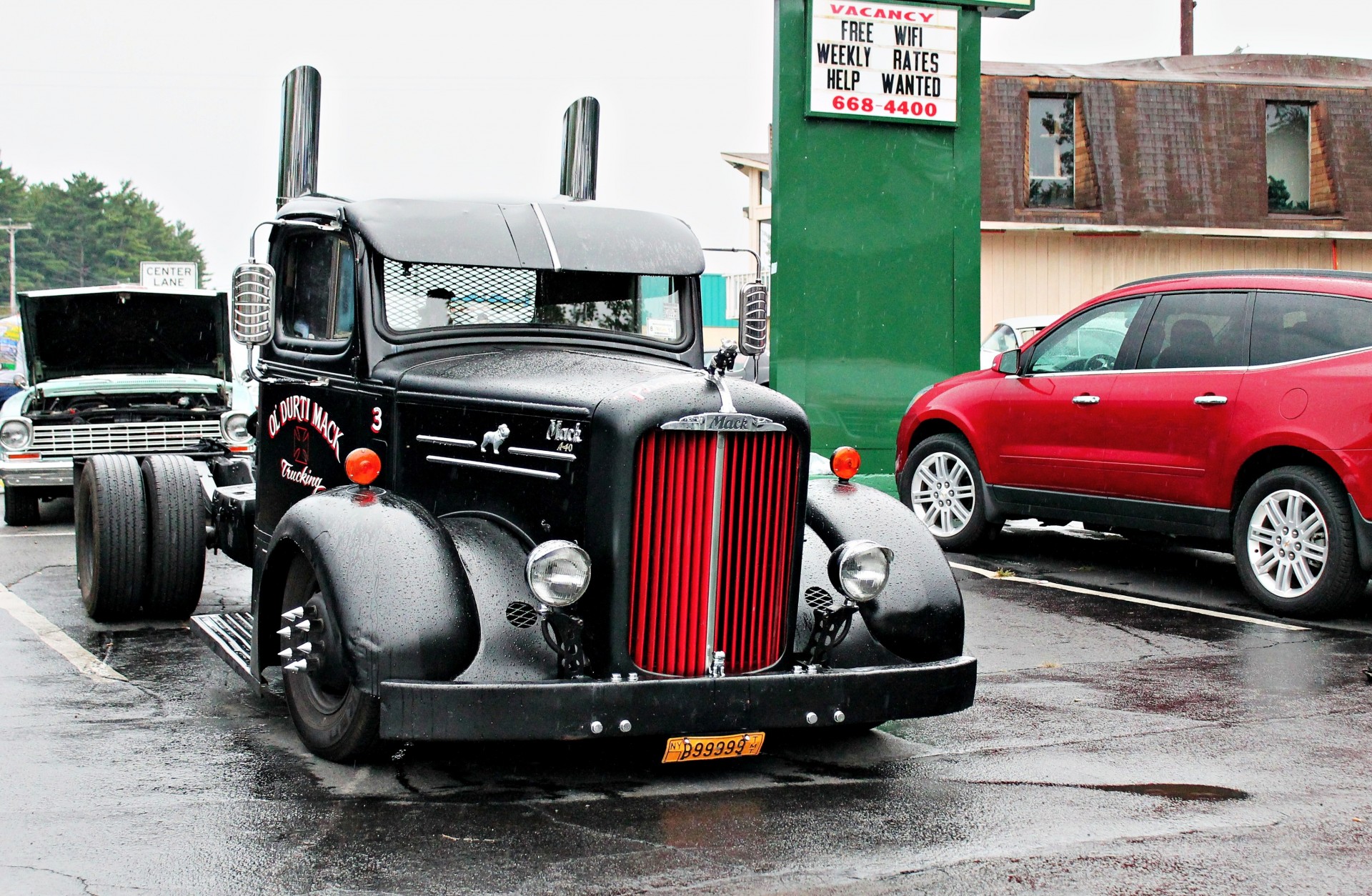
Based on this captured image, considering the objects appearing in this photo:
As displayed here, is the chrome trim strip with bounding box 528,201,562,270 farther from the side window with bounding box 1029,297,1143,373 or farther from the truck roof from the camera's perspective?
the side window with bounding box 1029,297,1143,373

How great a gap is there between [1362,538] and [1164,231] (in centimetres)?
1959

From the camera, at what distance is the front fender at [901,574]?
215 inches

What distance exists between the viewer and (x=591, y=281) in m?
6.49

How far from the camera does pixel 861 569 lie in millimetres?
5406

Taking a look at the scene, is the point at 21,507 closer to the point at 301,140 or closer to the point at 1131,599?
the point at 301,140

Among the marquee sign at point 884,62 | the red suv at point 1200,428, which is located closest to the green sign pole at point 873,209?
the marquee sign at point 884,62

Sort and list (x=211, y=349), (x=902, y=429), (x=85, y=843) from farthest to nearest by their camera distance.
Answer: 1. (x=211, y=349)
2. (x=902, y=429)
3. (x=85, y=843)

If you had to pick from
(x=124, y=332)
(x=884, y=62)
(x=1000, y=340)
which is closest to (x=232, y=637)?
(x=124, y=332)

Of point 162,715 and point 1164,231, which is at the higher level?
point 1164,231

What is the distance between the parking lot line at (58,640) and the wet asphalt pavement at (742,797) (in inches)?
3.8

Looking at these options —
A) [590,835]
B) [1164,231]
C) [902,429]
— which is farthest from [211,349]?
[1164,231]

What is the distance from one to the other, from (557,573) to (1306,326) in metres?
5.72

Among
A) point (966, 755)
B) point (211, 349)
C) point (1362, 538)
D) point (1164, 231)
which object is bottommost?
point (966, 755)

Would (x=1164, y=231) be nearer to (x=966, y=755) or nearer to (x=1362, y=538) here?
(x=1362, y=538)
